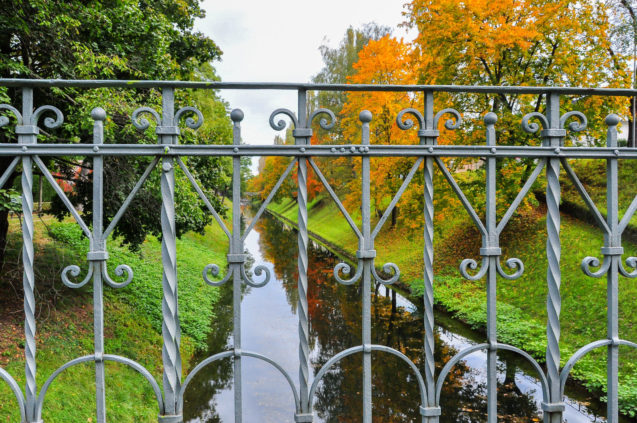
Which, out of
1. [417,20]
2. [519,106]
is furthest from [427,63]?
[519,106]

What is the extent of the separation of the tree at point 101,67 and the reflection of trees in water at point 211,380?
101 inches

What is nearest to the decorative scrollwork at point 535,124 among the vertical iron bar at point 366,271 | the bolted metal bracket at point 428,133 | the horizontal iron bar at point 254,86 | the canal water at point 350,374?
the horizontal iron bar at point 254,86

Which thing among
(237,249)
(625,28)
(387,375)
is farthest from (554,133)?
(625,28)

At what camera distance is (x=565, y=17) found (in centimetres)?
970

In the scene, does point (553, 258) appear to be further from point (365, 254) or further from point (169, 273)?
point (169, 273)

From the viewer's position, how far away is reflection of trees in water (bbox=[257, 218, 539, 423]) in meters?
6.18

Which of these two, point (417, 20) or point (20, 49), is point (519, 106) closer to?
point (417, 20)

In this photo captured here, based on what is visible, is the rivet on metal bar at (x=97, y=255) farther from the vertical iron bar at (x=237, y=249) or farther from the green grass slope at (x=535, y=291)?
the green grass slope at (x=535, y=291)

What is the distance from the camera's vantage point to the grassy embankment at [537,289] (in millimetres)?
7412

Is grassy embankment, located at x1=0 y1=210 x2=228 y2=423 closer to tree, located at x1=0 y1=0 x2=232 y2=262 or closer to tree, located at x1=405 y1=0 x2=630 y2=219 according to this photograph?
tree, located at x1=0 y1=0 x2=232 y2=262

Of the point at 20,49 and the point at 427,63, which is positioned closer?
the point at 20,49

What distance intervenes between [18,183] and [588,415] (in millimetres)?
11736

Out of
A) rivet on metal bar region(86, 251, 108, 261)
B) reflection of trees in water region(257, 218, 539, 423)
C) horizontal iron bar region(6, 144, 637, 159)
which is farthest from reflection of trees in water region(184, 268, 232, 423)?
horizontal iron bar region(6, 144, 637, 159)

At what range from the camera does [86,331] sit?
712 centimetres
